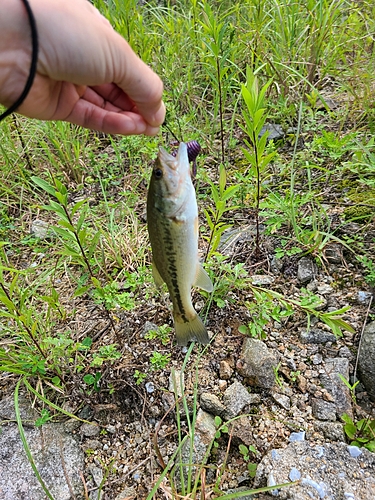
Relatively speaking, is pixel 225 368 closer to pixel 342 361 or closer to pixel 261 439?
pixel 261 439

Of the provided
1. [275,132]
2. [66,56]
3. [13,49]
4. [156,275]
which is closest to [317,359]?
[156,275]

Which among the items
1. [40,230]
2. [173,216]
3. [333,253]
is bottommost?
[40,230]

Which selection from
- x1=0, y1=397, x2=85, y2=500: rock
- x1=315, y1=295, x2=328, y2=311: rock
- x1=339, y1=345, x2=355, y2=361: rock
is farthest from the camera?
x1=315, y1=295, x2=328, y2=311: rock

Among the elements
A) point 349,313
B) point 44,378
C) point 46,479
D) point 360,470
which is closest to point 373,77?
point 349,313

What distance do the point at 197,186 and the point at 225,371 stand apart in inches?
67.6

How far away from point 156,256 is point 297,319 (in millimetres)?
1246

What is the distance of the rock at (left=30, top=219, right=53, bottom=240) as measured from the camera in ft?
11.4

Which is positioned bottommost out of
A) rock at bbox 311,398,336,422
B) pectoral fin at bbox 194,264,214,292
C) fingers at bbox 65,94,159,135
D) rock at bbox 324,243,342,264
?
rock at bbox 311,398,336,422

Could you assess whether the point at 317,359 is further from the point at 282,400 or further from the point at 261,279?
the point at 261,279

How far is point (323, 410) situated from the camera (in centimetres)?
214

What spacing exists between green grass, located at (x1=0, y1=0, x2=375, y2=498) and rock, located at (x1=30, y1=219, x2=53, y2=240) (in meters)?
0.05

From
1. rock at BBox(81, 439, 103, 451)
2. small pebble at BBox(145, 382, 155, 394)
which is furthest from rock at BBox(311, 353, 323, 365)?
rock at BBox(81, 439, 103, 451)

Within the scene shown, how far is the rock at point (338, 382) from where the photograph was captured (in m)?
2.15

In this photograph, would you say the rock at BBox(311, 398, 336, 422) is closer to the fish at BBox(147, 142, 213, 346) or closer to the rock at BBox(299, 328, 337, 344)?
the rock at BBox(299, 328, 337, 344)
